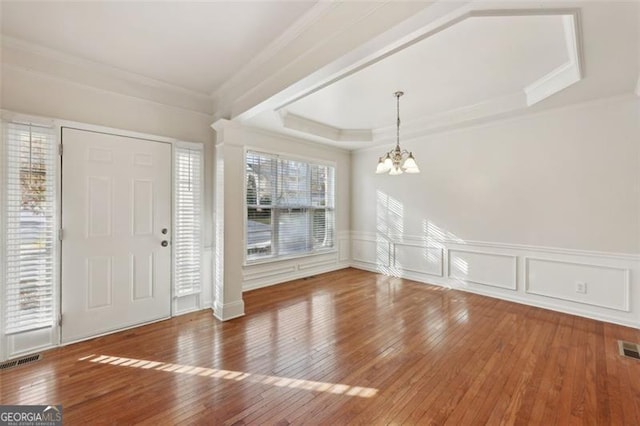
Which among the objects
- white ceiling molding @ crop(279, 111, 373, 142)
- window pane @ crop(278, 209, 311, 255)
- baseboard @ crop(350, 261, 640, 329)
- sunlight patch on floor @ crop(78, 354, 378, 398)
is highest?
white ceiling molding @ crop(279, 111, 373, 142)

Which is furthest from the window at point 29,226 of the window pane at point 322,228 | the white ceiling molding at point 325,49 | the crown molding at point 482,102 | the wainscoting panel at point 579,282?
the wainscoting panel at point 579,282

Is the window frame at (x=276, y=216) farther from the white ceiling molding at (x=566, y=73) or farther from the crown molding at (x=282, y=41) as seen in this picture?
the white ceiling molding at (x=566, y=73)

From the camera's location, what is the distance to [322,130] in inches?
197

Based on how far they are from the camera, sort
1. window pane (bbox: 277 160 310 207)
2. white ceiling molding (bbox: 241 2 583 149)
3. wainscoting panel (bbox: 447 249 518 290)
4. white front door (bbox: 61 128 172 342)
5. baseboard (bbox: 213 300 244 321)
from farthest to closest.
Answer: window pane (bbox: 277 160 310 207), wainscoting panel (bbox: 447 249 518 290), baseboard (bbox: 213 300 244 321), white front door (bbox: 61 128 172 342), white ceiling molding (bbox: 241 2 583 149)

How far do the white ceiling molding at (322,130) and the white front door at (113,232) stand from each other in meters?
1.87

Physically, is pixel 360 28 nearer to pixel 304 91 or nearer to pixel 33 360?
pixel 304 91

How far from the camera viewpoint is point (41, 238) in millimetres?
2633

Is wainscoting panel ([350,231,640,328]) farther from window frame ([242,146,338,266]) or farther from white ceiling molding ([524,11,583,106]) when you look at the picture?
white ceiling molding ([524,11,583,106])

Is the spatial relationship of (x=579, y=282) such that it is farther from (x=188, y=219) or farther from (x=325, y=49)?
(x=188, y=219)

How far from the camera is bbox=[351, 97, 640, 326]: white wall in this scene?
3.25m

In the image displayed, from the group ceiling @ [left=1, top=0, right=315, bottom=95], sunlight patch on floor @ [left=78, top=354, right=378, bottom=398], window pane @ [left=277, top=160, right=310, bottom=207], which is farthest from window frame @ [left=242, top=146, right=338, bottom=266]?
sunlight patch on floor @ [left=78, top=354, right=378, bottom=398]

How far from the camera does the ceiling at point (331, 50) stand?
1.89 meters

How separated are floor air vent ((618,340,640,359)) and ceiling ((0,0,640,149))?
8.87 ft

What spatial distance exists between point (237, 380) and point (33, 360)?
6.42 feet
